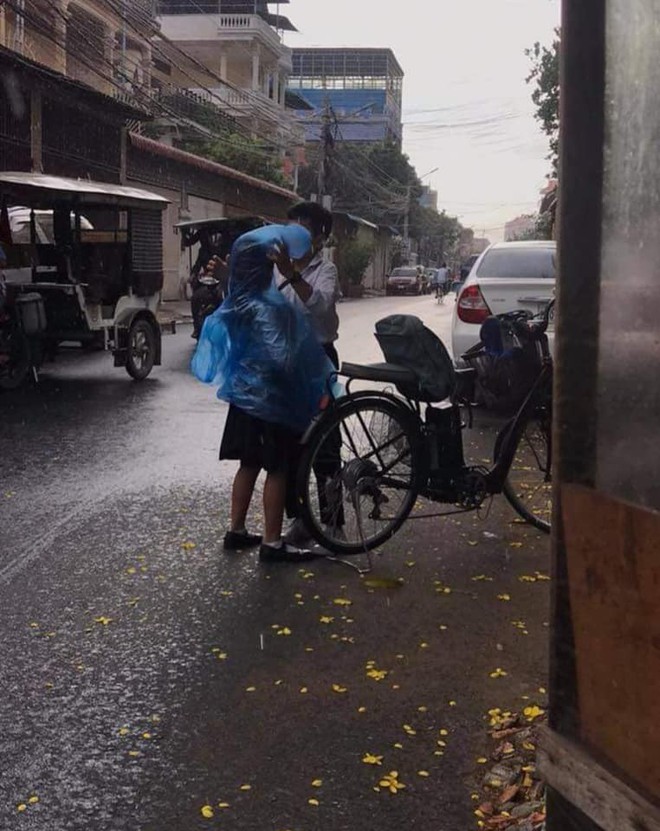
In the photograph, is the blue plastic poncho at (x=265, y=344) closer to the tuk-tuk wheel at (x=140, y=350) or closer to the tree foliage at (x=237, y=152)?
the tuk-tuk wheel at (x=140, y=350)

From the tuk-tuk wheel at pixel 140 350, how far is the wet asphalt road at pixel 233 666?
5023 mm

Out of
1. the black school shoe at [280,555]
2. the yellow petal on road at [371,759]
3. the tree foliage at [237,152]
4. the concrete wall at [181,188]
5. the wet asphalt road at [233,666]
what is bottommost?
the yellow petal on road at [371,759]

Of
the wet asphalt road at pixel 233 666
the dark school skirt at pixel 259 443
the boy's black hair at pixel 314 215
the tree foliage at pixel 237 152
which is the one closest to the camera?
the wet asphalt road at pixel 233 666

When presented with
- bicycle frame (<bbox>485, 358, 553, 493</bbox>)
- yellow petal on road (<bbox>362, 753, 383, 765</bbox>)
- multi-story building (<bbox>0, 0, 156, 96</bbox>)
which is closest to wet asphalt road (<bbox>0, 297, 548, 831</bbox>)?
yellow petal on road (<bbox>362, 753, 383, 765</bbox>)

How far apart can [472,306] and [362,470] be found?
16.4ft

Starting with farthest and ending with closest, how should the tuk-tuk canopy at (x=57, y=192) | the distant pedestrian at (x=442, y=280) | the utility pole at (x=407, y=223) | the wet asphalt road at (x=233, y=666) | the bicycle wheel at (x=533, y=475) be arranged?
1. the utility pole at (x=407, y=223)
2. the distant pedestrian at (x=442, y=280)
3. the tuk-tuk canopy at (x=57, y=192)
4. the bicycle wheel at (x=533, y=475)
5. the wet asphalt road at (x=233, y=666)

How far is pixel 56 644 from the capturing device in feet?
12.7

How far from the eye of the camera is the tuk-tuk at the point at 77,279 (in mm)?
10320

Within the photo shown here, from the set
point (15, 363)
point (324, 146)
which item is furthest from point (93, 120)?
point (324, 146)

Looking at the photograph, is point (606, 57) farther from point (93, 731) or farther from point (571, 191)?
point (93, 731)

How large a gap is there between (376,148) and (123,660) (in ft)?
207

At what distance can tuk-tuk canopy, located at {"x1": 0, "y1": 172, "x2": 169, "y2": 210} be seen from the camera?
10117mm

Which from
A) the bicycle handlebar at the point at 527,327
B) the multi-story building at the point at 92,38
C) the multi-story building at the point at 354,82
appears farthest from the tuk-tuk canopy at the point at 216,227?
the multi-story building at the point at 354,82

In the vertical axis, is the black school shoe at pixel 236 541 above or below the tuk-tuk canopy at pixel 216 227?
below
